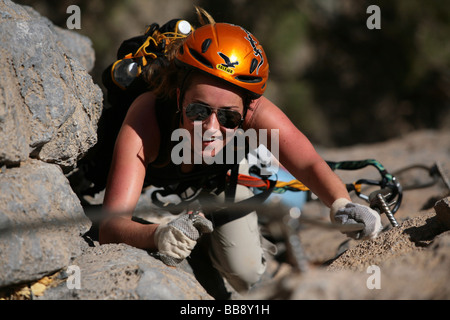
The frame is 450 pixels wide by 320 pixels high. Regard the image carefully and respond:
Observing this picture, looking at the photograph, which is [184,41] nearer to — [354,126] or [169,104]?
[169,104]

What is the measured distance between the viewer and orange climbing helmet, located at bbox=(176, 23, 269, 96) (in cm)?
237

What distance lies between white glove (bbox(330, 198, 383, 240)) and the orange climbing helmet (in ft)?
2.28

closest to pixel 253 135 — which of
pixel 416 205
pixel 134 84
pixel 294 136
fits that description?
pixel 294 136

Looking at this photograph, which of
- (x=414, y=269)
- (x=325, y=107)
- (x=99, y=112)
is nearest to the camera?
(x=414, y=269)

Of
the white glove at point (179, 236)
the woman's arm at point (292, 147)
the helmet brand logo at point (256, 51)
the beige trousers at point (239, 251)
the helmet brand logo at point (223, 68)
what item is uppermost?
the helmet brand logo at point (256, 51)

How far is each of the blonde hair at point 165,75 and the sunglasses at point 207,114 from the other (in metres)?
0.22

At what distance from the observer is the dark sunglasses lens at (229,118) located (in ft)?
7.86

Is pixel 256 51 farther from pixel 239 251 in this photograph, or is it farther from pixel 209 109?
pixel 239 251

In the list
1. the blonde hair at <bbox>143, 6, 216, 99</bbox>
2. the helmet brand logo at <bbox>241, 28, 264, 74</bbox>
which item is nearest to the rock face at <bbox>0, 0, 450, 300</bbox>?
the blonde hair at <bbox>143, 6, 216, 99</bbox>

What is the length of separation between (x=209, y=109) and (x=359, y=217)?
853mm

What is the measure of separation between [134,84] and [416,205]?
2500 millimetres

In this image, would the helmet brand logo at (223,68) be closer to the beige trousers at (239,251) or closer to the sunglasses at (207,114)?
the sunglasses at (207,114)

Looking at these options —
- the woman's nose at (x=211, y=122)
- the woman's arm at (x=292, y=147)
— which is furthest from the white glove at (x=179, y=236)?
the woman's arm at (x=292, y=147)

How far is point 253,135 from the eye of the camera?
270 cm
